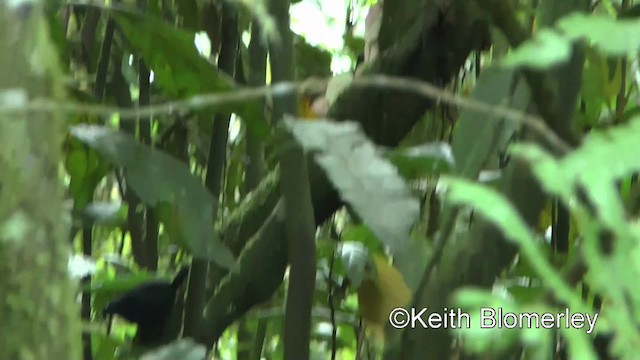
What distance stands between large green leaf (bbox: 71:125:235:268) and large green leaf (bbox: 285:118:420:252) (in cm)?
9

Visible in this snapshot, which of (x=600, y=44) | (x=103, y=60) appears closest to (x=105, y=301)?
(x=103, y=60)

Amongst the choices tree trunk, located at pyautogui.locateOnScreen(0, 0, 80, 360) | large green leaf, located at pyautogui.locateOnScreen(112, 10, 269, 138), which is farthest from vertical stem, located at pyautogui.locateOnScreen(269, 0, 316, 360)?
tree trunk, located at pyautogui.locateOnScreen(0, 0, 80, 360)

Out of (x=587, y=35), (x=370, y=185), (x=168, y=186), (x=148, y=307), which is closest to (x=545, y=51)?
(x=587, y=35)

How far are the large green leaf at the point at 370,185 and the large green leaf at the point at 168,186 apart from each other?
0.09 metres

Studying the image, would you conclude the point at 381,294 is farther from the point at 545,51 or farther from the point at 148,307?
the point at 545,51

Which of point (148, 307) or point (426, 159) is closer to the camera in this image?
point (426, 159)

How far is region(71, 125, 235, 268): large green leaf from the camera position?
1.30ft

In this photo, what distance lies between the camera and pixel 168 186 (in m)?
0.40

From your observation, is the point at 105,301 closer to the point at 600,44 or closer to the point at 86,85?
the point at 86,85

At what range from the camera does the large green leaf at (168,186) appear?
0.40 meters

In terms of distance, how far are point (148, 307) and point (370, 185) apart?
268 millimetres

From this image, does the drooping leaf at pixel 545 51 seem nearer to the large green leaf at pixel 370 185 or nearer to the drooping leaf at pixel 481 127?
the large green leaf at pixel 370 185

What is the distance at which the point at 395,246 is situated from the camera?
0.33 meters

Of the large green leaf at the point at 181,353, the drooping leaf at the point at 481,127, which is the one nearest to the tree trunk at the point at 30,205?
the large green leaf at the point at 181,353
